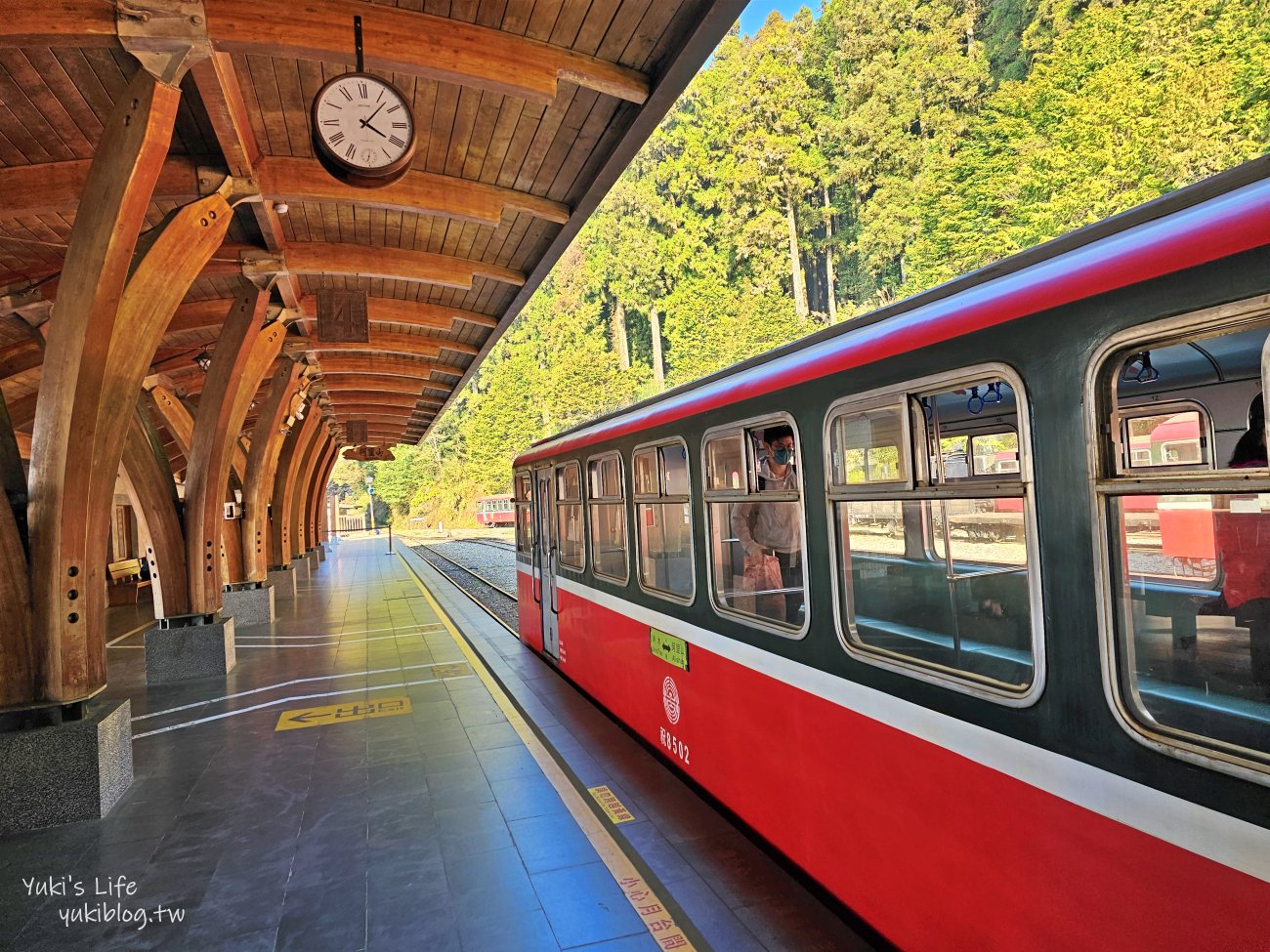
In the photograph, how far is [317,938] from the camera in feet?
11.6

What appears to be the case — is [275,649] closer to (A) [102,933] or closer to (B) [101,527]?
(B) [101,527]

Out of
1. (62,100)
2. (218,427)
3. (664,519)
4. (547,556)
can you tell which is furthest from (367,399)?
(664,519)

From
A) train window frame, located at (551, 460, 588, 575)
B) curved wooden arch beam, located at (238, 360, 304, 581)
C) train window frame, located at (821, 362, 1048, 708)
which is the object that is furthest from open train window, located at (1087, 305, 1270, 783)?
curved wooden arch beam, located at (238, 360, 304, 581)

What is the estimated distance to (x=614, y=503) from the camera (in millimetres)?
6113

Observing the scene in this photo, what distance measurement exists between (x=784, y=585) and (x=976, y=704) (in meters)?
1.54

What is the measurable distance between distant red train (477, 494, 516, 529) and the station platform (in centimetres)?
4334

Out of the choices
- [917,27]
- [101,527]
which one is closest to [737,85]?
[917,27]

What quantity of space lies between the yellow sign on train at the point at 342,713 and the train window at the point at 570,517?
2286mm

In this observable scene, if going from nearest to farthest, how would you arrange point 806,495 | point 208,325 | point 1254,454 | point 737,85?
point 1254,454 < point 806,495 < point 208,325 < point 737,85

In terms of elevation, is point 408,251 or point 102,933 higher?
point 408,251

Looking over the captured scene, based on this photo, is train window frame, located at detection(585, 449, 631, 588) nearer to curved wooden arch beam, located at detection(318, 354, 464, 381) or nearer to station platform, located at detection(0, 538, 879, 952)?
station platform, located at detection(0, 538, 879, 952)

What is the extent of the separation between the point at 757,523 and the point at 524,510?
5.93 m

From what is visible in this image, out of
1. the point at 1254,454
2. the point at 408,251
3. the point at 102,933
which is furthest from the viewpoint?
the point at 408,251

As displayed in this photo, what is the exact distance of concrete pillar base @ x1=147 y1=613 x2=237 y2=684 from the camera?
8.87 m
